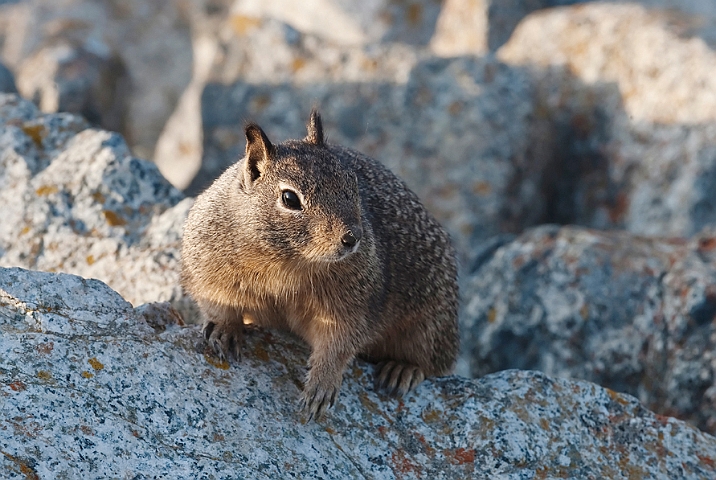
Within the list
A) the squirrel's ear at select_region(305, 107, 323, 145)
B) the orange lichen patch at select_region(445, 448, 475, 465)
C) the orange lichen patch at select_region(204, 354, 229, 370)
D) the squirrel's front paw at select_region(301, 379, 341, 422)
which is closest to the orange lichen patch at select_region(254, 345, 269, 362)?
the orange lichen patch at select_region(204, 354, 229, 370)

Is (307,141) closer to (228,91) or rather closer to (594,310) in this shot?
(594,310)

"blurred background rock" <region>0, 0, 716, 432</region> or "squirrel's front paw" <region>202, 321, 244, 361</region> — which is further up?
"blurred background rock" <region>0, 0, 716, 432</region>

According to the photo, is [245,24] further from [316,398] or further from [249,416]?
[249,416]

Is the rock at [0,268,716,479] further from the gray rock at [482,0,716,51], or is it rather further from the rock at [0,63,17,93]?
the gray rock at [482,0,716,51]

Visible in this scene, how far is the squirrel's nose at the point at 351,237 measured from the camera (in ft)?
15.9

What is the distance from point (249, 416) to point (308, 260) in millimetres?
974

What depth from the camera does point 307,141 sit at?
5.59 m

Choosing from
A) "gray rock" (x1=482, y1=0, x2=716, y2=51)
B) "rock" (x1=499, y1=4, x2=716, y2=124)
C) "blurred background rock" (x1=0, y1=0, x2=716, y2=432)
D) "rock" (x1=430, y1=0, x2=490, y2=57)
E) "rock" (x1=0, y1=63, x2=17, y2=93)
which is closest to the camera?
"blurred background rock" (x1=0, y1=0, x2=716, y2=432)

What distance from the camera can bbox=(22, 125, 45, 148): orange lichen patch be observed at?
729 cm

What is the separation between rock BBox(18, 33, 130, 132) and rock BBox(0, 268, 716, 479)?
24.9 ft

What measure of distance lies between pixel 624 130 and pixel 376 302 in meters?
6.05

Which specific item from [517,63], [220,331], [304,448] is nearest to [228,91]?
[517,63]

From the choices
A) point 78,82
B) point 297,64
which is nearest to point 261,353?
point 297,64

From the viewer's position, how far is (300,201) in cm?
507
